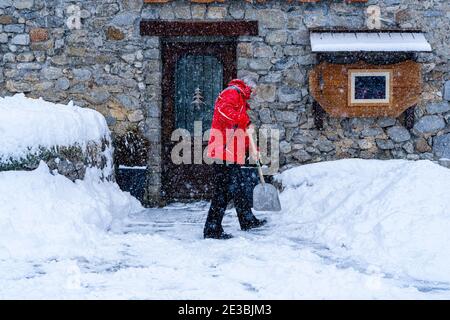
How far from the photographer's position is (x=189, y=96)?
8.27m

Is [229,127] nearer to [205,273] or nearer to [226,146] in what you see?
[226,146]

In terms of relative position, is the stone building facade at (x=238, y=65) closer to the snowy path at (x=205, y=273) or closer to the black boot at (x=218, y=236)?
the black boot at (x=218, y=236)

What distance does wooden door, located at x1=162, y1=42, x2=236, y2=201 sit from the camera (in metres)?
8.18

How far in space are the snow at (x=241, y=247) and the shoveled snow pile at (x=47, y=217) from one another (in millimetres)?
10

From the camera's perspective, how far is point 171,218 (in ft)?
22.8

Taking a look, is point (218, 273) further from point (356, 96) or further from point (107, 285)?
point (356, 96)

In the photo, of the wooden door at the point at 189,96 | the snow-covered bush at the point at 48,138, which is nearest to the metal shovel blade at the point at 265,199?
the snow-covered bush at the point at 48,138

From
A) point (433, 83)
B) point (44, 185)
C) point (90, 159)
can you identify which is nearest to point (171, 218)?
point (90, 159)

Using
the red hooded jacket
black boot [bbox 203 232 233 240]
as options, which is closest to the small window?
the red hooded jacket

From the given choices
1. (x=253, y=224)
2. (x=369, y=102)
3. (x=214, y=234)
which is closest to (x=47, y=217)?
(x=214, y=234)

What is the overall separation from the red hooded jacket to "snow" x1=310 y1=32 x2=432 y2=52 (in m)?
2.21

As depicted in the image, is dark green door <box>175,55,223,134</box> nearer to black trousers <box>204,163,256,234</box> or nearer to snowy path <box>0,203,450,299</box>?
black trousers <box>204,163,256,234</box>

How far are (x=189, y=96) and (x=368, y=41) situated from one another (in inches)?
102

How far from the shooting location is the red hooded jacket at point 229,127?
557 cm
